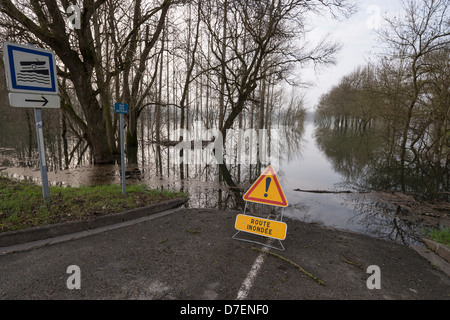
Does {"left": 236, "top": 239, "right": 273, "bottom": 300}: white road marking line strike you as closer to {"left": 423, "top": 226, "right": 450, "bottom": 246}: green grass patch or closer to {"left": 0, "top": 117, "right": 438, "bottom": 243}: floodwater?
{"left": 0, "top": 117, "right": 438, "bottom": 243}: floodwater

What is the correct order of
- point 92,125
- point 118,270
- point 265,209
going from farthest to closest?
point 92,125 < point 265,209 < point 118,270

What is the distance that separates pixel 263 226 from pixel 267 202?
48 centimetres

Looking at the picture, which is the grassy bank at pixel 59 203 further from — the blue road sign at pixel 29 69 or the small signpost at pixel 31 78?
the blue road sign at pixel 29 69

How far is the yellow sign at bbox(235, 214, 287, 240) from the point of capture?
4.26 m

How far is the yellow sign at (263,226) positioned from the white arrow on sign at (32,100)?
4.81 meters

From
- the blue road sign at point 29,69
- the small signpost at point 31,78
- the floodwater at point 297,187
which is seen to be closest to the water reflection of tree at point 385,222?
the floodwater at point 297,187

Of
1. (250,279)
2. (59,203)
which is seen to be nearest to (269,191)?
(250,279)

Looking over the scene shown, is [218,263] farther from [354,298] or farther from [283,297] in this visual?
[354,298]

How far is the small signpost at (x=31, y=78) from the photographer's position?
4.52m

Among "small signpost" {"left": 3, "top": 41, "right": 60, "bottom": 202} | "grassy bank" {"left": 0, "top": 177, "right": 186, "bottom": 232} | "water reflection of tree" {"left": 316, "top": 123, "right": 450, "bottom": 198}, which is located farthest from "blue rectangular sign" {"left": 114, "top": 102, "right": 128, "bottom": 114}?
"water reflection of tree" {"left": 316, "top": 123, "right": 450, "bottom": 198}

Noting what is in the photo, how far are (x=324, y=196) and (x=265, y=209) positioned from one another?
314 centimetres

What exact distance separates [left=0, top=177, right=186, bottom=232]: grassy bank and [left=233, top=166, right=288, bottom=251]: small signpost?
2.88m

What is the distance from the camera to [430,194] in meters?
9.29
